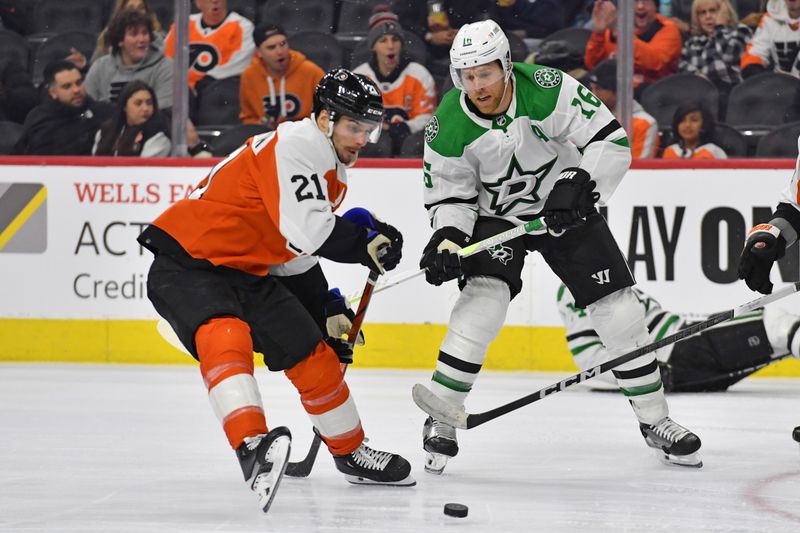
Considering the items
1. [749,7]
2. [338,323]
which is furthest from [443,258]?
[749,7]

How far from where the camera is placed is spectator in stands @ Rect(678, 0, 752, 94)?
15.7ft

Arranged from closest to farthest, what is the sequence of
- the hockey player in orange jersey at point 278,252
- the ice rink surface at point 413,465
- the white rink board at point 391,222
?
the ice rink surface at point 413,465 < the hockey player in orange jersey at point 278,252 < the white rink board at point 391,222

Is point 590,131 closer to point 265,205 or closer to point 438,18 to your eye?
point 265,205

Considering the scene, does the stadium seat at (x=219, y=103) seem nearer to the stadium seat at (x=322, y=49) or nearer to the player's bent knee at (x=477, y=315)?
the stadium seat at (x=322, y=49)

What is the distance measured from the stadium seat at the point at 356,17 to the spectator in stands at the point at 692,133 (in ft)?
4.31

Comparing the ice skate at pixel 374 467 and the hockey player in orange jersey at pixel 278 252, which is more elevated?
the hockey player in orange jersey at pixel 278 252

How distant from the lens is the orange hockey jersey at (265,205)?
2484 millimetres

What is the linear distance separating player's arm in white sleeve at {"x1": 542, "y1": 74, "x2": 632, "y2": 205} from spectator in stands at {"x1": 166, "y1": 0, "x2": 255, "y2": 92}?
2.34 meters

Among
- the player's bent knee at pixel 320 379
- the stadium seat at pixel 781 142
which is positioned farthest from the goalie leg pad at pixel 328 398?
the stadium seat at pixel 781 142

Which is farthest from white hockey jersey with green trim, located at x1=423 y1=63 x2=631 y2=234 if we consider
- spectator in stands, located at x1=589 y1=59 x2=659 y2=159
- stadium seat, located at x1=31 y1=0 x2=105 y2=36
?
stadium seat, located at x1=31 y1=0 x2=105 y2=36

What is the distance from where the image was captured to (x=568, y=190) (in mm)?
2746

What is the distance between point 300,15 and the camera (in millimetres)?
4977

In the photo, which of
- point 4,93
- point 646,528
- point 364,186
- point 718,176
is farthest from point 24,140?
point 646,528

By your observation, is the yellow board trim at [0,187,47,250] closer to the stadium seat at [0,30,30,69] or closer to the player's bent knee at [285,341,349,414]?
Result: the stadium seat at [0,30,30,69]
